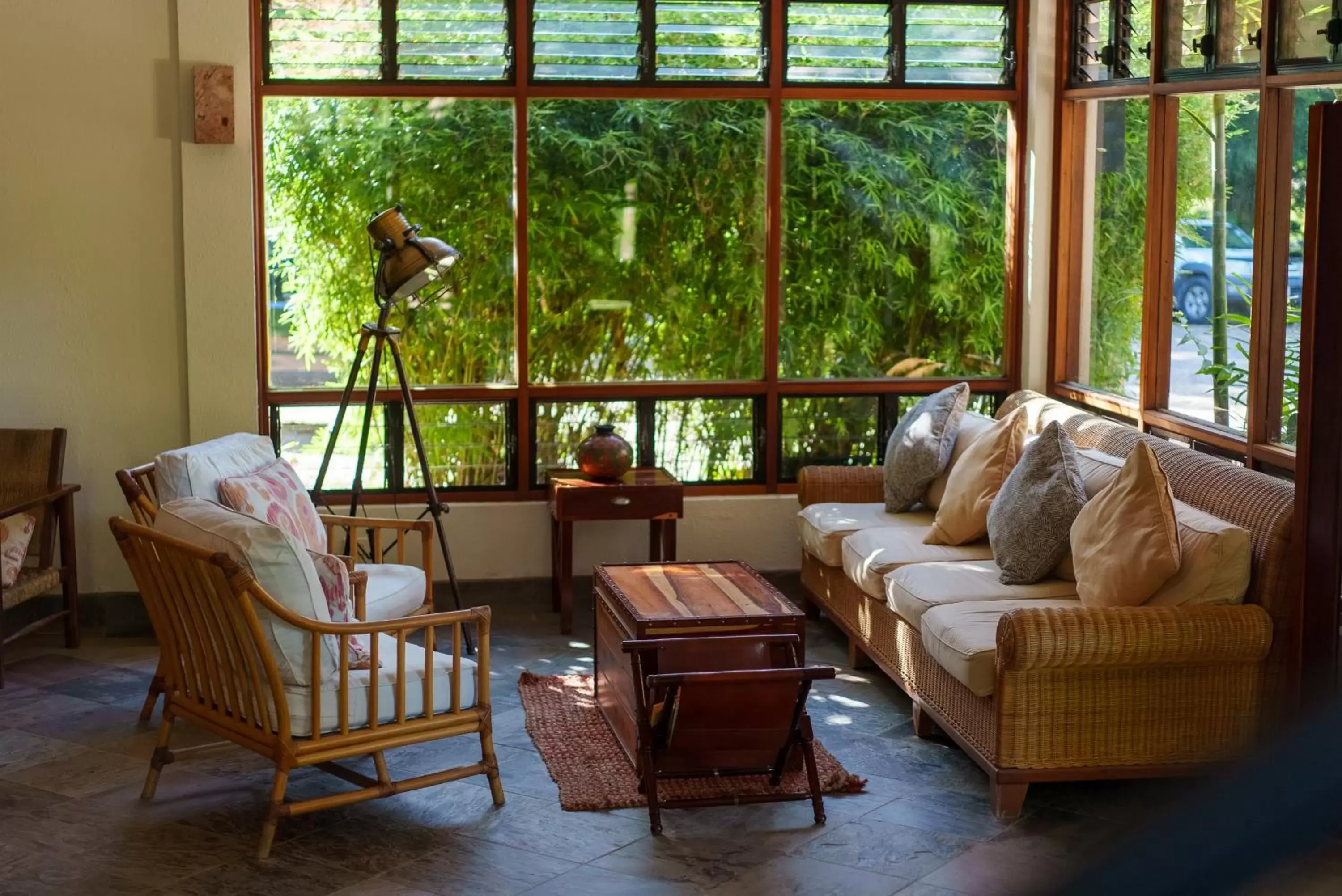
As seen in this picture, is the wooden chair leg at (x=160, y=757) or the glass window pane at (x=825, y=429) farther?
the glass window pane at (x=825, y=429)

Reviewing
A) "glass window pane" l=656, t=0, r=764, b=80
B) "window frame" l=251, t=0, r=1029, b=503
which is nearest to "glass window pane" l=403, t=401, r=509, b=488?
"window frame" l=251, t=0, r=1029, b=503

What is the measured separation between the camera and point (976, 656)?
14.0 ft

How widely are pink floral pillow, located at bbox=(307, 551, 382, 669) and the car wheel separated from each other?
326cm

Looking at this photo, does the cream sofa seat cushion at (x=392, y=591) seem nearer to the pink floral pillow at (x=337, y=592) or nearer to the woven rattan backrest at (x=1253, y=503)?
the pink floral pillow at (x=337, y=592)

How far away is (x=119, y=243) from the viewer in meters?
6.23

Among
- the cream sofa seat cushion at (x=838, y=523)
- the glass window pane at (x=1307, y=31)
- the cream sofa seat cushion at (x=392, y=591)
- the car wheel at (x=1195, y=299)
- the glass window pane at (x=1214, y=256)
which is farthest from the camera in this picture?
the cream sofa seat cushion at (x=838, y=523)

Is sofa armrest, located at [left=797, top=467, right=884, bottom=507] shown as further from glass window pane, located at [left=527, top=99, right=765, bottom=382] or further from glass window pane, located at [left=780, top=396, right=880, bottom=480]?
glass window pane, located at [left=527, top=99, right=765, bottom=382]

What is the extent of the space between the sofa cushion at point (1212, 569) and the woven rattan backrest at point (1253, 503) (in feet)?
0.18

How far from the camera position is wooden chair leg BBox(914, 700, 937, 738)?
4.94m

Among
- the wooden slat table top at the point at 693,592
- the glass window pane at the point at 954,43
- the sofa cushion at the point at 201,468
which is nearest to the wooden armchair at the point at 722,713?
the wooden slat table top at the point at 693,592

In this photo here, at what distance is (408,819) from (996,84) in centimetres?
440

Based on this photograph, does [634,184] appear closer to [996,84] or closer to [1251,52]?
[996,84]

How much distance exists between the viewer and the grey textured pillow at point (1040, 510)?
482 centimetres

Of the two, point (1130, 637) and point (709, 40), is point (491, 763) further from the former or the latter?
point (709, 40)
